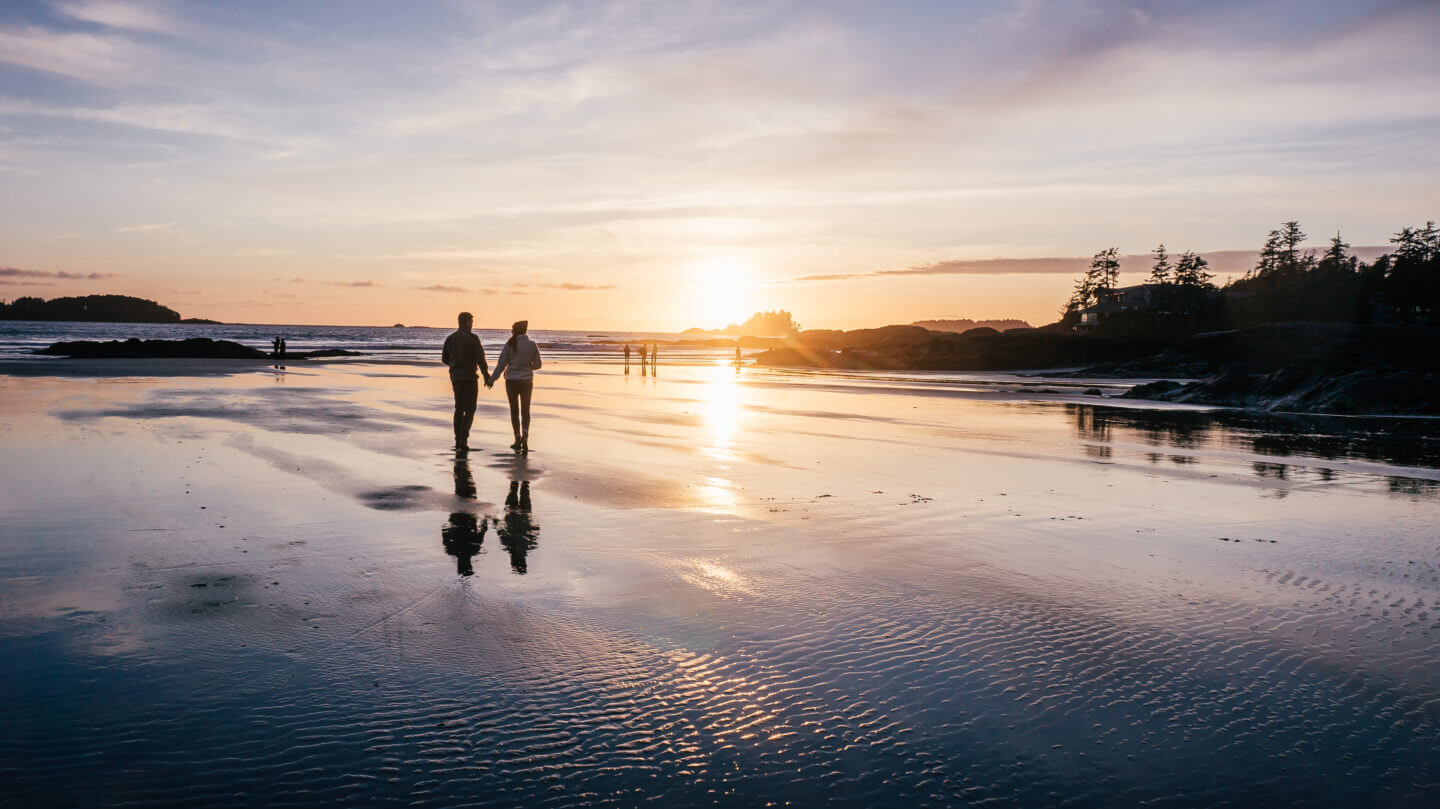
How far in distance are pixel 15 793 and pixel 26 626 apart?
2350 millimetres

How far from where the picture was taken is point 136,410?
18844mm

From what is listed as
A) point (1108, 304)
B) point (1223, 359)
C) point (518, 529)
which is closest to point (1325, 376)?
point (1223, 359)

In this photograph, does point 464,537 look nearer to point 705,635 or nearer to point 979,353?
point 705,635

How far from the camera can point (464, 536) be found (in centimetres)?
770

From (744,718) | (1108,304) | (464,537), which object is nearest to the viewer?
(744,718)

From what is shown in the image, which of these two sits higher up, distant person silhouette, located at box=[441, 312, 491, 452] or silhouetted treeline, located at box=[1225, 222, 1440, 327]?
silhouetted treeline, located at box=[1225, 222, 1440, 327]

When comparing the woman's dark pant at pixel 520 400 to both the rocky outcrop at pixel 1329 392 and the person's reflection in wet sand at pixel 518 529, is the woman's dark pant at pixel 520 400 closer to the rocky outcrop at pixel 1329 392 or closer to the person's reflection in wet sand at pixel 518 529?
the person's reflection in wet sand at pixel 518 529

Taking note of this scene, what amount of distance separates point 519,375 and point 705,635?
9423mm

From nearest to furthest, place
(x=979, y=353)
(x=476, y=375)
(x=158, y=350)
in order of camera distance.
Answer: (x=476, y=375) < (x=158, y=350) < (x=979, y=353)

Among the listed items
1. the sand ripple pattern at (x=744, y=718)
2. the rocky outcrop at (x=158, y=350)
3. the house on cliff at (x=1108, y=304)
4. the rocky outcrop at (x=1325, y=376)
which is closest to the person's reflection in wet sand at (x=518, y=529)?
the sand ripple pattern at (x=744, y=718)

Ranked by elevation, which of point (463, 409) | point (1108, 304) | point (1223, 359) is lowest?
point (463, 409)

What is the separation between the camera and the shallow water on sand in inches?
138

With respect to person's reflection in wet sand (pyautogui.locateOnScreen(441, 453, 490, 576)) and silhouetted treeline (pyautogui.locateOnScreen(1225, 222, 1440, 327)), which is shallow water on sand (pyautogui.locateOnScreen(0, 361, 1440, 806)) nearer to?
person's reflection in wet sand (pyautogui.locateOnScreen(441, 453, 490, 576))

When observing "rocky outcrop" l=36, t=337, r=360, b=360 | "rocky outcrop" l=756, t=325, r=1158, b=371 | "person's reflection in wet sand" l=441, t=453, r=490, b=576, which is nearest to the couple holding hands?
"person's reflection in wet sand" l=441, t=453, r=490, b=576
